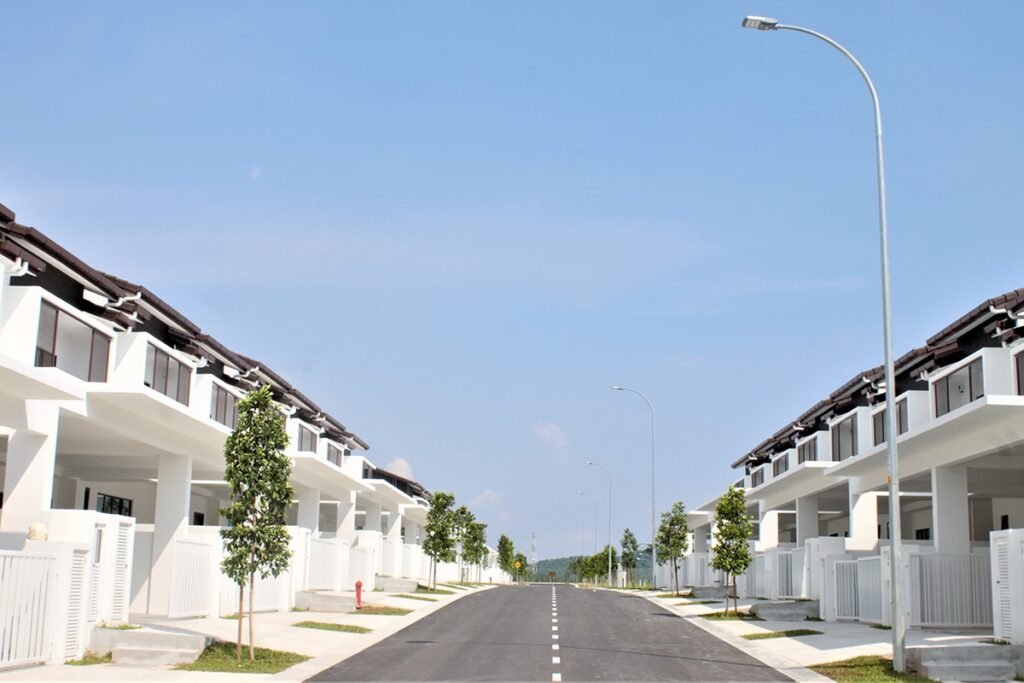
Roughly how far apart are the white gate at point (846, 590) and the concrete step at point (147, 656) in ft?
68.9

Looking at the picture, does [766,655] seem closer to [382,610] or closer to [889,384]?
[889,384]

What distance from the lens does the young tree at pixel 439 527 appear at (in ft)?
196

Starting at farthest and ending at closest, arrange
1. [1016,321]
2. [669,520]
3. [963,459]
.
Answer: [669,520] → [963,459] → [1016,321]

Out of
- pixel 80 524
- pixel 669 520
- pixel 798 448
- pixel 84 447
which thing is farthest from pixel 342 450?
pixel 80 524

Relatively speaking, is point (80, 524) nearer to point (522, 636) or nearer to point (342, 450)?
point (522, 636)

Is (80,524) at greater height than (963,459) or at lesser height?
lesser

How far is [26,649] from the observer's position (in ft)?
61.1

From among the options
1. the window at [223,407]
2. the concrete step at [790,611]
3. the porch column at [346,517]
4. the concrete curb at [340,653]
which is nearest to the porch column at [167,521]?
the window at [223,407]

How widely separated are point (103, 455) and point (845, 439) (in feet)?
91.5

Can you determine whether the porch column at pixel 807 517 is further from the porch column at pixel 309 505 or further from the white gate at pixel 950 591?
the porch column at pixel 309 505

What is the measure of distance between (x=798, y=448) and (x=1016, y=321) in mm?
24854

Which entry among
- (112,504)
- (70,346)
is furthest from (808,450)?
(70,346)

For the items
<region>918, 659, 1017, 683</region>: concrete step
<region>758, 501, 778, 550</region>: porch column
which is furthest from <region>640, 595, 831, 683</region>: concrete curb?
<region>758, 501, 778, 550</region>: porch column

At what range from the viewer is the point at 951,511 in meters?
29.8
